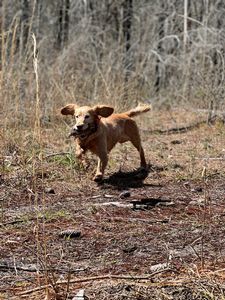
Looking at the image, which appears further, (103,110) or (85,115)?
(103,110)

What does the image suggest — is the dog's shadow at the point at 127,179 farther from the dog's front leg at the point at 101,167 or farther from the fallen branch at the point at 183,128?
the fallen branch at the point at 183,128

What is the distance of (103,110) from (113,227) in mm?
2248

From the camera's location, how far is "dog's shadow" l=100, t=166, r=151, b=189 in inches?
222

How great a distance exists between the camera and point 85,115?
588 centimetres

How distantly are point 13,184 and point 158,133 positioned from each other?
429 centimetres

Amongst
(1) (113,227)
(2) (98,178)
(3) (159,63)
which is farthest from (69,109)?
(3) (159,63)

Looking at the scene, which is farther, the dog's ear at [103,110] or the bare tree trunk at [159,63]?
the bare tree trunk at [159,63]

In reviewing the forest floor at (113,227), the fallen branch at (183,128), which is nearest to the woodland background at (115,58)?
the fallen branch at (183,128)

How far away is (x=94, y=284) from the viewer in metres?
2.93

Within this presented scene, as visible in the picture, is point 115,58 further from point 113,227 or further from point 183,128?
point 113,227

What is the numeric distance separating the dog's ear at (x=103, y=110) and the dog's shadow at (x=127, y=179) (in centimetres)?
61

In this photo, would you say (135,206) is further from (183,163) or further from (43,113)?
(43,113)

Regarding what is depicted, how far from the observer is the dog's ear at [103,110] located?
6040 millimetres

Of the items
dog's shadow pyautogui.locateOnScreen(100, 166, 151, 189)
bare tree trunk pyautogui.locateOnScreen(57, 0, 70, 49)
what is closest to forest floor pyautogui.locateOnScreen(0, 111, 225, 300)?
dog's shadow pyautogui.locateOnScreen(100, 166, 151, 189)
